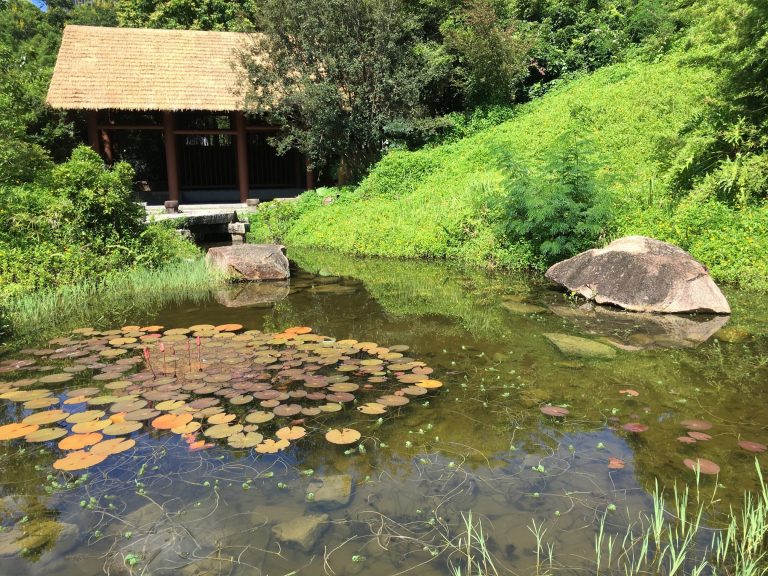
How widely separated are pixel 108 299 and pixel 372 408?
17.4 feet

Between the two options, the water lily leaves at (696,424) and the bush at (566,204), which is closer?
the water lily leaves at (696,424)

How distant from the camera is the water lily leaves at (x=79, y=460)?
3.42m

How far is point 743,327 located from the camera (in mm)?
6285

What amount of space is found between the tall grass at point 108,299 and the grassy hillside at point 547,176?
4.63 metres

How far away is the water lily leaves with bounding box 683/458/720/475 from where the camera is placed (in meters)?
3.35

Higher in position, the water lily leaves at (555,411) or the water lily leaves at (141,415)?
the water lily leaves at (141,415)

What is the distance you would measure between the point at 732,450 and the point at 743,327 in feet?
10.8

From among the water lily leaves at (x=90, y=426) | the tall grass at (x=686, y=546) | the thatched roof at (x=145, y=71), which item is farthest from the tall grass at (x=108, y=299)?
the thatched roof at (x=145, y=71)

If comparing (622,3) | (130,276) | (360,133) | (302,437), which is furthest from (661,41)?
(302,437)

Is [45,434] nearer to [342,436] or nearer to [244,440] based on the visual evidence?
[244,440]

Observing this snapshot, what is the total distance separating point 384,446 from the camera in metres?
3.78

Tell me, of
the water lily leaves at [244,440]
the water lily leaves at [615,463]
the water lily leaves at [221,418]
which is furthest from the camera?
the water lily leaves at [221,418]

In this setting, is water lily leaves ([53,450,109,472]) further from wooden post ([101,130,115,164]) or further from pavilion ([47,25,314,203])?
wooden post ([101,130,115,164])

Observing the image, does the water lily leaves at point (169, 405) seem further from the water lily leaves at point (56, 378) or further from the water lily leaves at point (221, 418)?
the water lily leaves at point (56, 378)
